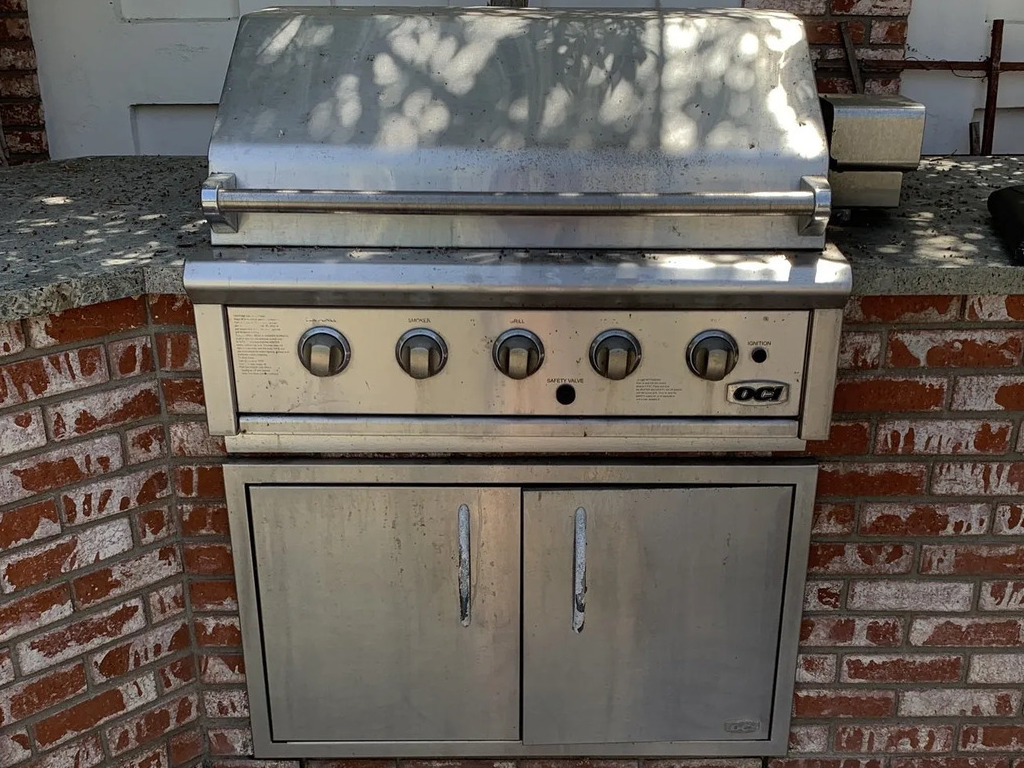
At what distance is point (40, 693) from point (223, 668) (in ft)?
1.16

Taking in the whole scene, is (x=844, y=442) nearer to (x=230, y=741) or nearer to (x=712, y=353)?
(x=712, y=353)

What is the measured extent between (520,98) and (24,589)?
A: 1.33m

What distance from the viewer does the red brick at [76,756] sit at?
1881 millimetres

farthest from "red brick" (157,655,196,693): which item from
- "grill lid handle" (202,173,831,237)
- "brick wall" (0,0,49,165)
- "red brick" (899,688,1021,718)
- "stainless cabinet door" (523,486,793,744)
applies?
"brick wall" (0,0,49,165)

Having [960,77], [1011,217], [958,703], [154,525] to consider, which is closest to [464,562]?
[154,525]

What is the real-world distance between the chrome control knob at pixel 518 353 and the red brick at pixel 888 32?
1667 millimetres

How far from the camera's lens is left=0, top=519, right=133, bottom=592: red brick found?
1754 millimetres

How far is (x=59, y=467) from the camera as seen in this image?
175 centimetres

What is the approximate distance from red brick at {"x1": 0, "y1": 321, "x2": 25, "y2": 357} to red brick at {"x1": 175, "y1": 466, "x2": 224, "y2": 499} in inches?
15.3

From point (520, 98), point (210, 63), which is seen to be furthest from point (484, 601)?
point (210, 63)

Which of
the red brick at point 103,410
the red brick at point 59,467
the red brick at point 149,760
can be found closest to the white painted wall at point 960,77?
the red brick at point 103,410

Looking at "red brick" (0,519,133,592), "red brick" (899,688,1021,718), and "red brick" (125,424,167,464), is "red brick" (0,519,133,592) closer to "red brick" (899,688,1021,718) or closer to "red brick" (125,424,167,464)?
"red brick" (125,424,167,464)

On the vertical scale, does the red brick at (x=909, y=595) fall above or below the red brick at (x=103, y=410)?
below

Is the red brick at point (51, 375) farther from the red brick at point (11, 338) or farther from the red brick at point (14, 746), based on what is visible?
the red brick at point (14, 746)
